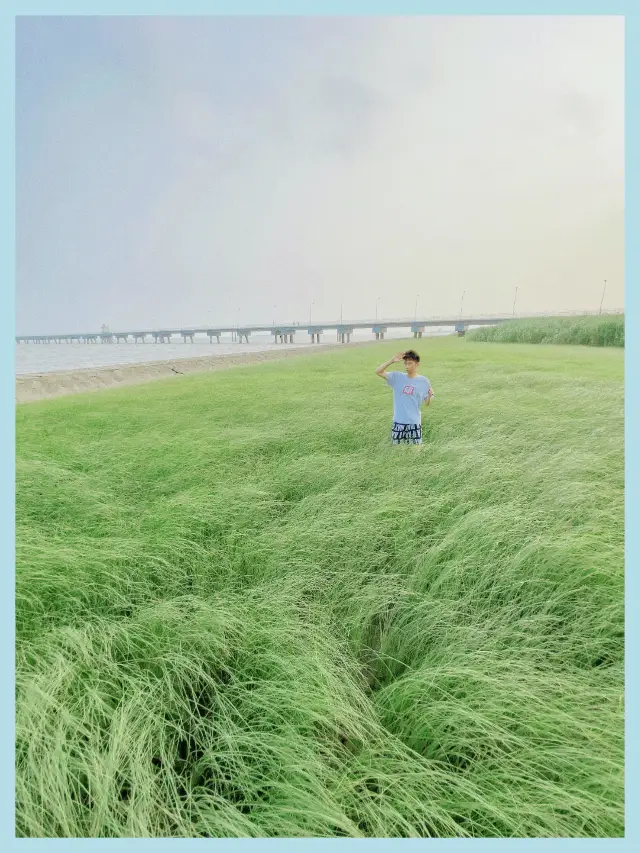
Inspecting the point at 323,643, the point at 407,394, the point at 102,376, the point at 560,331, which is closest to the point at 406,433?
the point at 407,394

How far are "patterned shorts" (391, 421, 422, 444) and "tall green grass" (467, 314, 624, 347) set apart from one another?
1.81 meters

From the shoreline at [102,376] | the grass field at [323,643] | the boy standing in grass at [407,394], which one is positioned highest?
the shoreline at [102,376]

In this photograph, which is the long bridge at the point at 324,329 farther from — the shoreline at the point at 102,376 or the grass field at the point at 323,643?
the grass field at the point at 323,643

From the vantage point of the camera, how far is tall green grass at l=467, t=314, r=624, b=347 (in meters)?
3.64

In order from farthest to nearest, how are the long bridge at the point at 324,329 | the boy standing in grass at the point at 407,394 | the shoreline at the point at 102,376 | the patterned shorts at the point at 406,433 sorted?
the shoreline at the point at 102,376 → the long bridge at the point at 324,329 → the patterned shorts at the point at 406,433 → the boy standing in grass at the point at 407,394

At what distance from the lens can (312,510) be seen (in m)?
2.34

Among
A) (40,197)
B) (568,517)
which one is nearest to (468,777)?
(568,517)

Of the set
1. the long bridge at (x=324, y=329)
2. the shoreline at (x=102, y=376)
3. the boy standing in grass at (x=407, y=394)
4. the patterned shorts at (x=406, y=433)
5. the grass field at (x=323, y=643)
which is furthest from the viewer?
the shoreline at (x=102, y=376)

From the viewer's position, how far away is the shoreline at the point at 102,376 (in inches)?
195

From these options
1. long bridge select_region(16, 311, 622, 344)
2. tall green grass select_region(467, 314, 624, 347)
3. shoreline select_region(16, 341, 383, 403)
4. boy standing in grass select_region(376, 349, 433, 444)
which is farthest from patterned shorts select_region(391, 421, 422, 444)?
tall green grass select_region(467, 314, 624, 347)

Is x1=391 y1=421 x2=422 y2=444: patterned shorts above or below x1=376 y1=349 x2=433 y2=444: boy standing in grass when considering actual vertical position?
below

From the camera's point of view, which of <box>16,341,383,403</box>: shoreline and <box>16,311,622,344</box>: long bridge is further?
<box>16,341,383,403</box>: shoreline

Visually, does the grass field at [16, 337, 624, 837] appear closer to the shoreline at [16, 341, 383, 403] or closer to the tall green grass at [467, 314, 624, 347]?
the tall green grass at [467, 314, 624, 347]

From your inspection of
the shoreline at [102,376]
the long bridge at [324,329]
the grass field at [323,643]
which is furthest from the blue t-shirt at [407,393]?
the shoreline at [102,376]
